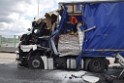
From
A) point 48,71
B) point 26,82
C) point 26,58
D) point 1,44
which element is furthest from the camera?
point 1,44

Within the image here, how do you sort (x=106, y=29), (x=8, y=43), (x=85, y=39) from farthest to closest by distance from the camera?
(x=8, y=43)
(x=85, y=39)
(x=106, y=29)

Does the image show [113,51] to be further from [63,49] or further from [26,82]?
[26,82]

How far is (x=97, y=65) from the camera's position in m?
13.8

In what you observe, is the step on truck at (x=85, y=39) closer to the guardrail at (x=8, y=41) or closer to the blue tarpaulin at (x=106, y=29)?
the blue tarpaulin at (x=106, y=29)

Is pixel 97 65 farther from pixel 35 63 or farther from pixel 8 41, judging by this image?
pixel 8 41

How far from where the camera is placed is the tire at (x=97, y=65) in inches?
541

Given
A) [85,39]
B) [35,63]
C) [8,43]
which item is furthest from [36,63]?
[8,43]

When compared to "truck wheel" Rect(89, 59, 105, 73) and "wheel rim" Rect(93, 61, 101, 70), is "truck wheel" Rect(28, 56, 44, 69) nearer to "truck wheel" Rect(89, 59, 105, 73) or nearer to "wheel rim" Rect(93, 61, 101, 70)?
"truck wheel" Rect(89, 59, 105, 73)

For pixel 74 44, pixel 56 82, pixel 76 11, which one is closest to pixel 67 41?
pixel 74 44

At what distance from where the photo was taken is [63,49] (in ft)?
46.0

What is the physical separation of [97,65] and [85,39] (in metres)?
1.34

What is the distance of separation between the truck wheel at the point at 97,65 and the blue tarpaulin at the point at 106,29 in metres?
0.39

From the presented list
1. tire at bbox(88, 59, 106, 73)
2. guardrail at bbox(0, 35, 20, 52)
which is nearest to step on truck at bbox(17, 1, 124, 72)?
tire at bbox(88, 59, 106, 73)

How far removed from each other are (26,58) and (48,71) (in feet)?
6.06
